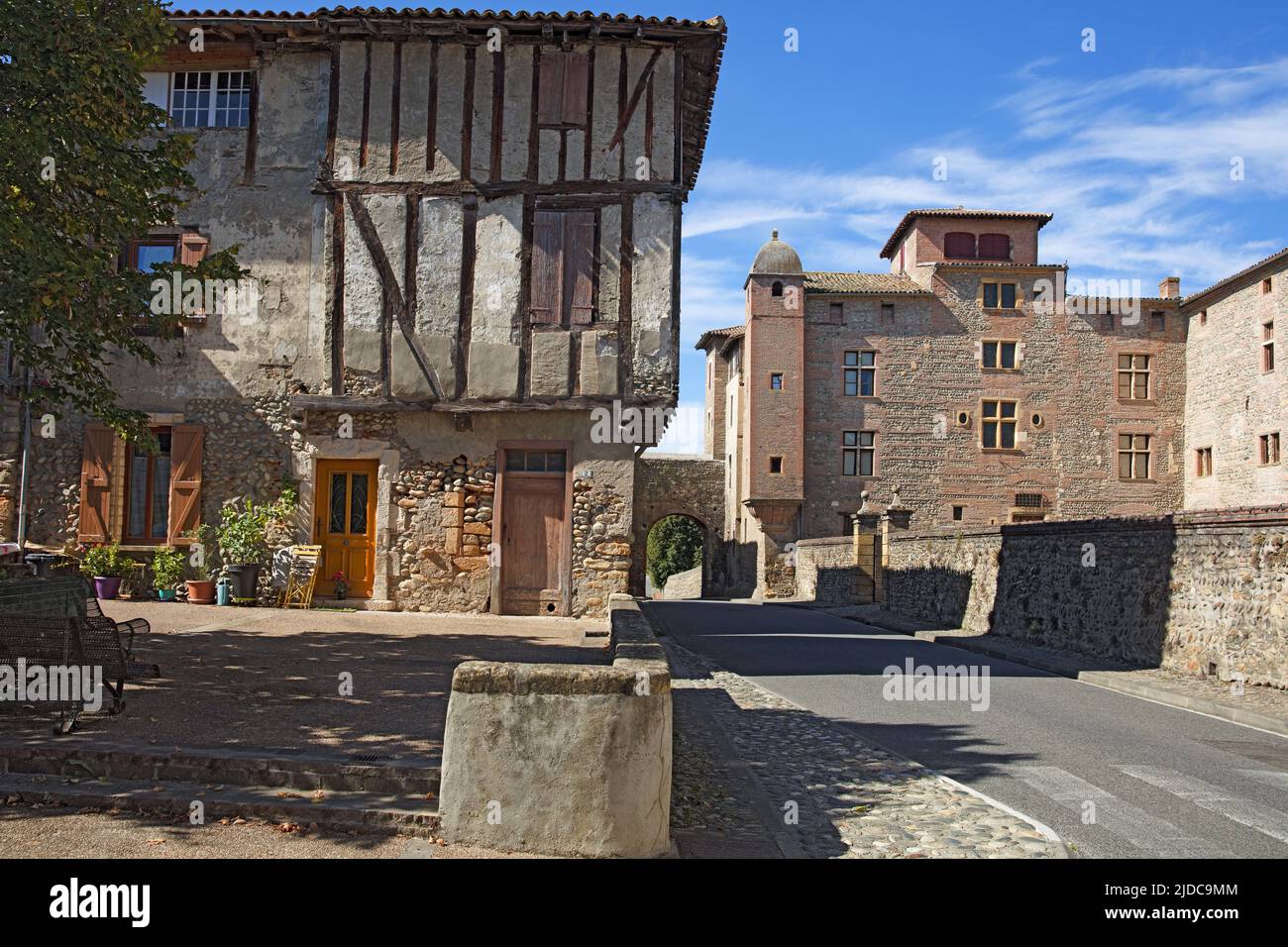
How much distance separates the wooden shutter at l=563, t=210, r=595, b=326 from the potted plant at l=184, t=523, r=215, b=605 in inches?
253

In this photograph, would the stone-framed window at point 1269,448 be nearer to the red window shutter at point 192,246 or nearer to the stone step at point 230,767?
the red window shutter at point 192,246

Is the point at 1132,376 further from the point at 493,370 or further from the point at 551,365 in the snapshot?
the point at 493,370

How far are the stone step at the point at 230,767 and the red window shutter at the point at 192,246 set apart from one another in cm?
1206

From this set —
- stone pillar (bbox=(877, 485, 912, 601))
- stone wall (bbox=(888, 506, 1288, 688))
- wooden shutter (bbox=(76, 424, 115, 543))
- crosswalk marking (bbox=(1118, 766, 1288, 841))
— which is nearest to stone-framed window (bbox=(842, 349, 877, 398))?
stone pillar (bbox=(877, 485, 912, 601))

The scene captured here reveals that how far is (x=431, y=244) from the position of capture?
1558 centimetres

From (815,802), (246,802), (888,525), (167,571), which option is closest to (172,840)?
(246,802)

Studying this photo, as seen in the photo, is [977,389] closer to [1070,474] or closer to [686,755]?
[1070,474]

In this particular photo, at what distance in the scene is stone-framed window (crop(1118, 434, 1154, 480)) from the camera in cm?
3781

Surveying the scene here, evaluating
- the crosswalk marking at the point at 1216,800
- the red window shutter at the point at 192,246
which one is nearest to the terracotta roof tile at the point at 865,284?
the red window shutter at the point at 192,246

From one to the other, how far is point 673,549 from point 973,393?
25561 millimetres

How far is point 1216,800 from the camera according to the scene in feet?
20.0

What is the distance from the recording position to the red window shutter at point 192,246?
52.6 ft

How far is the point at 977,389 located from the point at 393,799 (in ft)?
117
